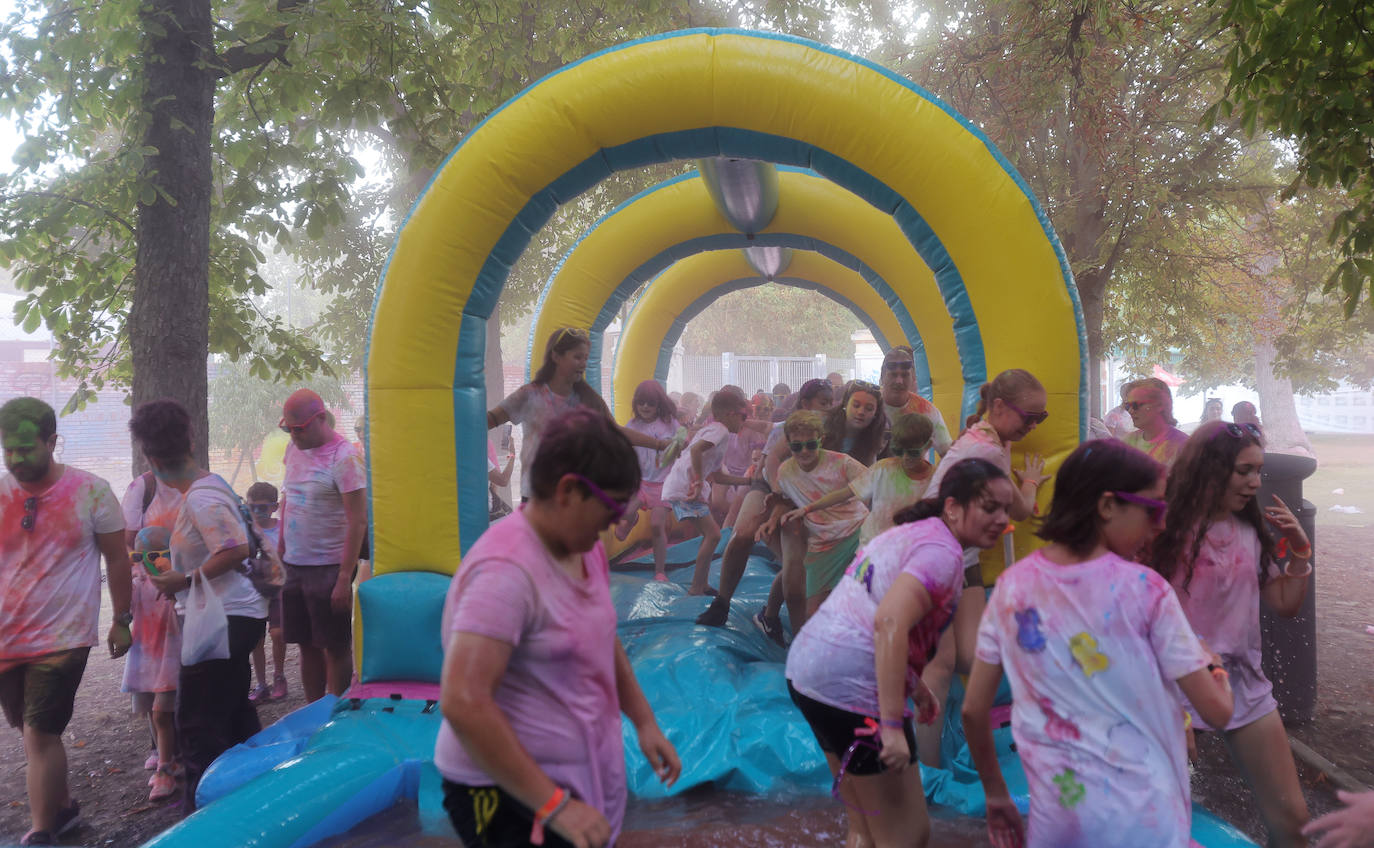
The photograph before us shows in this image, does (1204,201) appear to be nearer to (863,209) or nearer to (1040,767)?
(863,209)

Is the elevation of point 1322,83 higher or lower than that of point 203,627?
higher

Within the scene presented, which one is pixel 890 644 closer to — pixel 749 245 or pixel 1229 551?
pixel 1229 551

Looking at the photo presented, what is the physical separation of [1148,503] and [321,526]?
4.06 m

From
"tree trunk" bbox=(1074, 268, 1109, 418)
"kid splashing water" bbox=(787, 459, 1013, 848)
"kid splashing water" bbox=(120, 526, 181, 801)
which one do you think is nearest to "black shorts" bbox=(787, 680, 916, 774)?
"kid splashing water" bbox=(787, 459, 1013, 848)

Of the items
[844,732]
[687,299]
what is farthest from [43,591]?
[687,299]

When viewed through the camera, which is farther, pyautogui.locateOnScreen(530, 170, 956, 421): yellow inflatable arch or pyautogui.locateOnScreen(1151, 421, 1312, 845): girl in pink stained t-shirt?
pyautogui.locateOnScreen(530, 170, 956, 421): yellow inflatable arch

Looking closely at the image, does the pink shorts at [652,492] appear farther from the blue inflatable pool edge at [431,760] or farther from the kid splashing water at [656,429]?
the blue inflatable pool edge at [431,760]

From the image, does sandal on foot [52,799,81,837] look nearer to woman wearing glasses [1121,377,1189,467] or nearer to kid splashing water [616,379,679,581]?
kid splashing water [616,379,679,581]

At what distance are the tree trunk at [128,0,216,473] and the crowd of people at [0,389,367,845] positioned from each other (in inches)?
59.6

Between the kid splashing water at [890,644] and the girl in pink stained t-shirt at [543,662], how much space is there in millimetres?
811

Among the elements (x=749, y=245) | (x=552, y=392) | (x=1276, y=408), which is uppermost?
(x=749, y=245)

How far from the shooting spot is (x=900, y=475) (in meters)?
4.22

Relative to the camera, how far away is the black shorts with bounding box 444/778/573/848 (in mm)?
1736

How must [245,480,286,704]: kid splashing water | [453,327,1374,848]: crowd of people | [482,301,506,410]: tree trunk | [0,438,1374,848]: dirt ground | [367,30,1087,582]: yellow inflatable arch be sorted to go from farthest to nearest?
1. [482,301,506,410]: tree trunk
2. [245,480,286,704]: kid splashing water
3. [367,30,1087,582]: yellow inflatable arch
4. [0,438,1374,848]: dirt ground
5. [453,327,1374,848]: crowd of people
